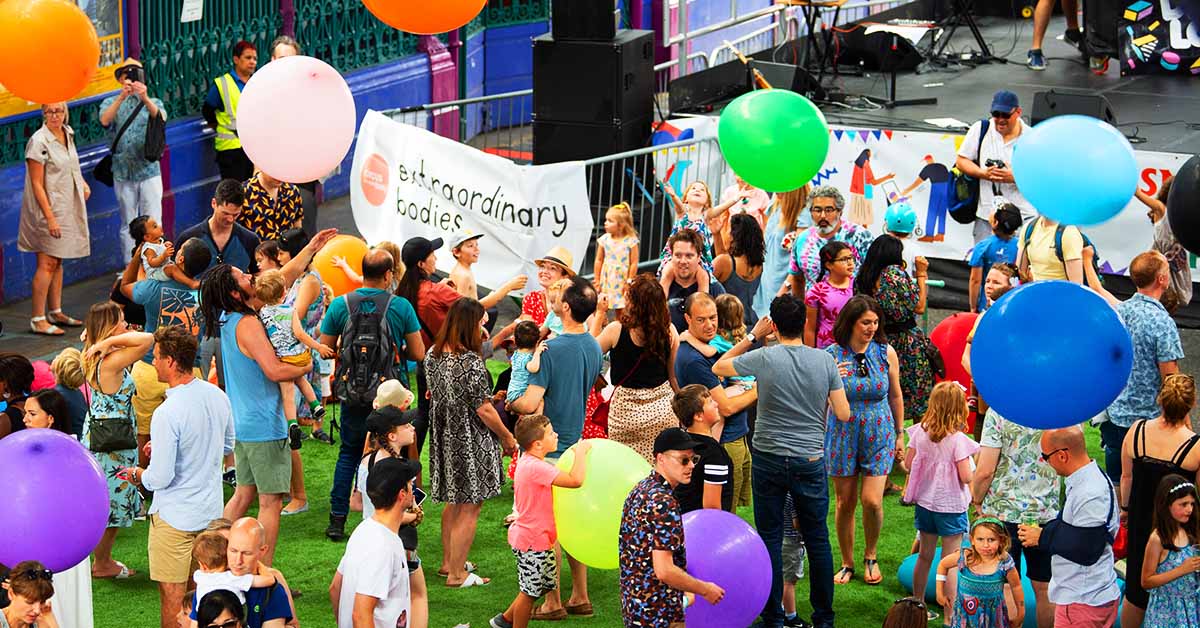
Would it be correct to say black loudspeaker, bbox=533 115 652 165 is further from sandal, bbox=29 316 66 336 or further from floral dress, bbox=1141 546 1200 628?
floral dress, bbox=1141 546 1200 628

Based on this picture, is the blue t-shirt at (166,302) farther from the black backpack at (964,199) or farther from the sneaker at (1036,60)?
the sneaker at (1036,60)

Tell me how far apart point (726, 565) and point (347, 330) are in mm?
2820

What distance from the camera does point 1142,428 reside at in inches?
292

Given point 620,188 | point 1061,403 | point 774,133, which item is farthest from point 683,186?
point 1061,403

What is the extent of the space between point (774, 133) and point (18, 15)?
165 inches

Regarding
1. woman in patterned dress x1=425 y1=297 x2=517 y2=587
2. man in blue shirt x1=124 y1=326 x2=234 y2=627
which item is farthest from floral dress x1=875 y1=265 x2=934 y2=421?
man in blue shirt x1=124 y1=326 x2=234 y2=627

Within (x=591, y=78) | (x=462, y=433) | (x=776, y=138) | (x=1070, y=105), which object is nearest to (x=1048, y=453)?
(x=462, y=433)

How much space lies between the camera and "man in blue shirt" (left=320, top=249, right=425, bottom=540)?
8484 mm

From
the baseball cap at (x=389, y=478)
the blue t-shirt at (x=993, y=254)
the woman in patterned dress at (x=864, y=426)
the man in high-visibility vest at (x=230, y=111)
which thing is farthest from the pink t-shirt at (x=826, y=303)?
the man in high-visibility vest at (x=230, y=111)

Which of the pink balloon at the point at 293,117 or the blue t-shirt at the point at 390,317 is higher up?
the pink balloon at the point at 293,117

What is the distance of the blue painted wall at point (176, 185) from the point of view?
1236 cm

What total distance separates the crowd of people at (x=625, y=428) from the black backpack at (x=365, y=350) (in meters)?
0.01

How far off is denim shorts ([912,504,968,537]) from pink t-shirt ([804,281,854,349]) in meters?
1.35

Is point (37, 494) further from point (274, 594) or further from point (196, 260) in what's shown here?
point (196, 260)
